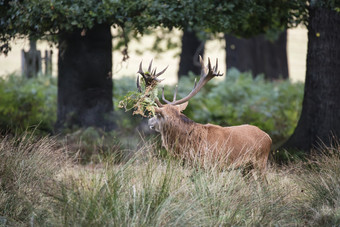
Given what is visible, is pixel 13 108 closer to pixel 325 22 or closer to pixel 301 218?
pixel 325 22

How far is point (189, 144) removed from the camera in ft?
23.8

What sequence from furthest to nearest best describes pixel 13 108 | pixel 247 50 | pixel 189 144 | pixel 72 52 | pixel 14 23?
pixel 247 50 → pixel 13 108 → pixel 72 52 → pixel 14 23 → pixel 189 144

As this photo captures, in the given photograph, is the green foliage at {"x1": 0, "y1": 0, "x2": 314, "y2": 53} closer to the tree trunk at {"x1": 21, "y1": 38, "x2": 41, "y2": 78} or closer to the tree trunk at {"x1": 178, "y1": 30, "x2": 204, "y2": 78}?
the tree trunk at {"x1": 21, "y1": 38, "x2": 41, "y2": 78}

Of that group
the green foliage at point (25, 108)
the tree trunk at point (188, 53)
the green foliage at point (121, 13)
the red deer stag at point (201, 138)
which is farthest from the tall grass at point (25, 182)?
the tree trunk at point (188, 53)

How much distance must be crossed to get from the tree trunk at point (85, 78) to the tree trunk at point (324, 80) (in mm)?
4093

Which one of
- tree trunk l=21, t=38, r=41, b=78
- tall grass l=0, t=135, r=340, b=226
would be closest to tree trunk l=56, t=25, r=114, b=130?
tall grass l=0, t=135, r=340, b=226

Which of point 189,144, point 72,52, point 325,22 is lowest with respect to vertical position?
point 189,144

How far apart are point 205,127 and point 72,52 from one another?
4.94 metres

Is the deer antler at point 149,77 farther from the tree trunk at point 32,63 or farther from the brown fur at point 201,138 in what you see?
the tree trunk at point 32,63

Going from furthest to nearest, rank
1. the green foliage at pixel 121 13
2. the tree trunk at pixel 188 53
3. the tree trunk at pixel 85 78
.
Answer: the tree trunk at pixel 188 53 < the tree trunk at pixel 85 78 < the green foliage at pixel 121 13

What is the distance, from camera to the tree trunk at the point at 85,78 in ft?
37.4

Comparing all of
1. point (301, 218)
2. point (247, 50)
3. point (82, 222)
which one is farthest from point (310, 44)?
point (247, 50)

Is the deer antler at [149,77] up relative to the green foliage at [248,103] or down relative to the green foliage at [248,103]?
up

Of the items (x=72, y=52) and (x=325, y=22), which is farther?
(x=72, y=52)
